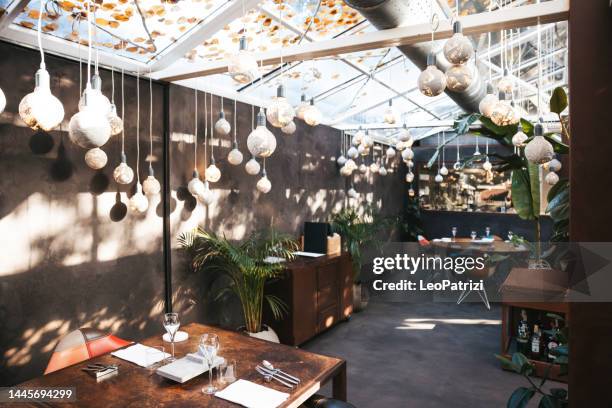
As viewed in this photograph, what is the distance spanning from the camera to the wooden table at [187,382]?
2051mm

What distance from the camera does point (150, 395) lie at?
2100 millimetres

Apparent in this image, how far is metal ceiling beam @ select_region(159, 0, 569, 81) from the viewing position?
244 centimetres

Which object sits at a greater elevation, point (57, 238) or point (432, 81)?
point (432, 81)

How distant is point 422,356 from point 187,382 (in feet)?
11.1

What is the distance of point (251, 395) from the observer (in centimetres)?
210

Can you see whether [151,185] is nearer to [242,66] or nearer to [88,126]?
[242,66]

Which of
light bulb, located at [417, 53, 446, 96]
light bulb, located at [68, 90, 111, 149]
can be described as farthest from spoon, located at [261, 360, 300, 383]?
light bulb, located at [417, 53, 446, 96]

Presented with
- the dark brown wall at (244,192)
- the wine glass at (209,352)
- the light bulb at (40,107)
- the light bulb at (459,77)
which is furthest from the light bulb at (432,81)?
the dark brown wall at (244,192)

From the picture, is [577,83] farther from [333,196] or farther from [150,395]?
[333,196]

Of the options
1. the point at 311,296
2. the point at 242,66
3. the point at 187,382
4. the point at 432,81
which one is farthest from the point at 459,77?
the point at 311,296

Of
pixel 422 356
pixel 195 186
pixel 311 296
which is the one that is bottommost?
pixel 422 356

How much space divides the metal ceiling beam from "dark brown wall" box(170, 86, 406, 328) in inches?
49.0

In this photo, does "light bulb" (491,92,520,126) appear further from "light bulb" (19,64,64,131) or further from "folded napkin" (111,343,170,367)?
"folded napkin" (111,343,170,367)

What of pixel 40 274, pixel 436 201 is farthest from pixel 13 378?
pixel 436 201
